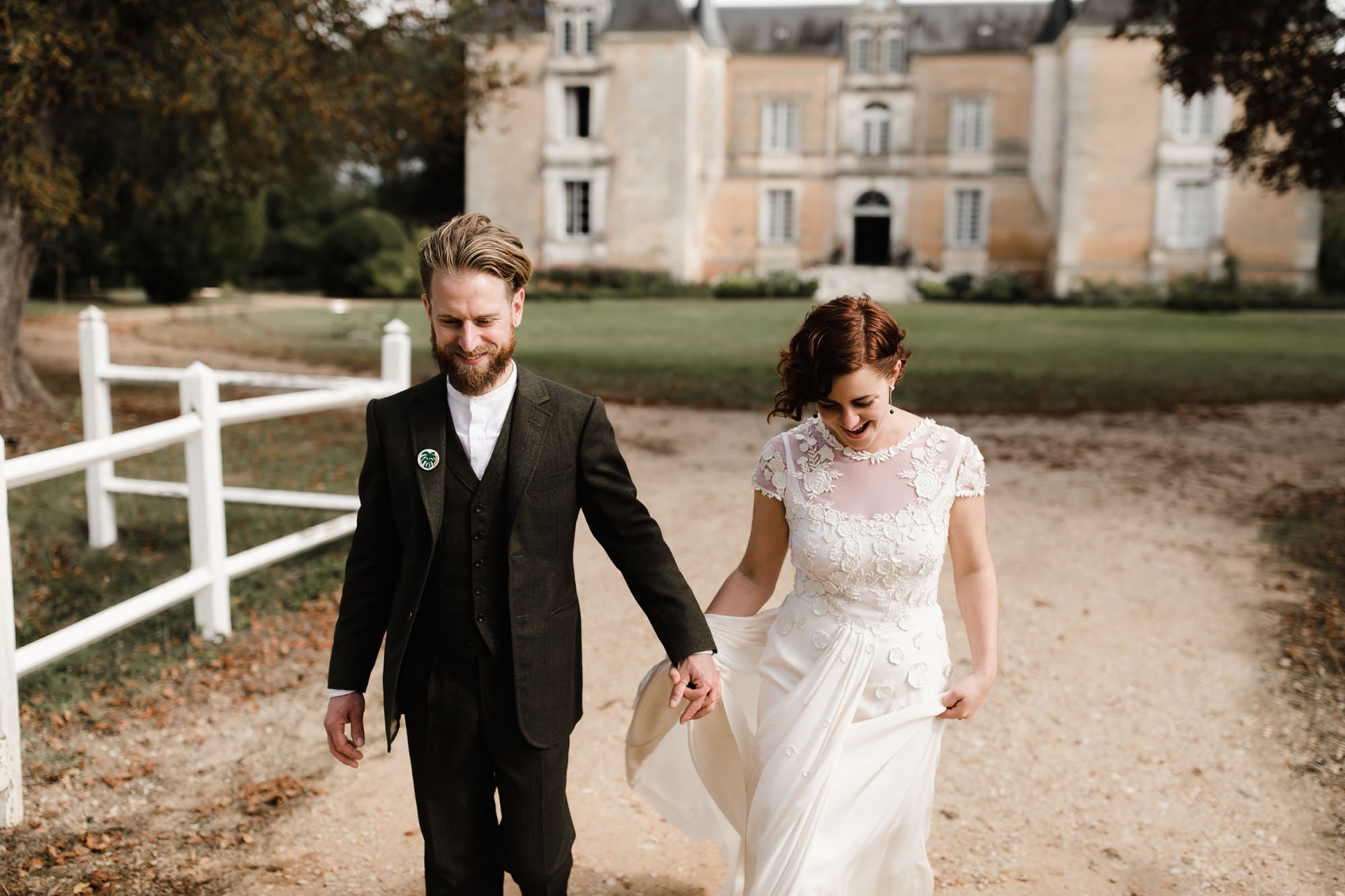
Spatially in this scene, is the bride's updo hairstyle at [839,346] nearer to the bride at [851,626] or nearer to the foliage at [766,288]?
the bride at [851,626]

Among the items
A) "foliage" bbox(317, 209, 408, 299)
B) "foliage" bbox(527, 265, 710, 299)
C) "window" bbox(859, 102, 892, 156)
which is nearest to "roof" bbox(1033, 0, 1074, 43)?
"window" bbox(859, 102, 892, 156)

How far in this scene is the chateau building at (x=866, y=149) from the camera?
107 ft

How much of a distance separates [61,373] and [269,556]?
9395 millimetres

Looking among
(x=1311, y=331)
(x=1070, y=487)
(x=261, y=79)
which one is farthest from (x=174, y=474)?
(x=1311, y=331)

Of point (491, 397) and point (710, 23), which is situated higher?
point (710, 23)

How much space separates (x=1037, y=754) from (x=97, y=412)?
5484 mm

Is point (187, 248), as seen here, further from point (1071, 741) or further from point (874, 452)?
point (874, 452)

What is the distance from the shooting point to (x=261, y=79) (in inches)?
370

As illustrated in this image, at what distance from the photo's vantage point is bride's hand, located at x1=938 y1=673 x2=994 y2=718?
8.42 feet

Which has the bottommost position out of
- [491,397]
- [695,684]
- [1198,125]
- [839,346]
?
[695,684]

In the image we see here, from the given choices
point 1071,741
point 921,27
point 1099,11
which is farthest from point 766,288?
point 1071,741

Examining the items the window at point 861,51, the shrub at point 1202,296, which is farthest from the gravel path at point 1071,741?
the window at point 861,51

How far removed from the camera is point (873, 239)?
3747 cm

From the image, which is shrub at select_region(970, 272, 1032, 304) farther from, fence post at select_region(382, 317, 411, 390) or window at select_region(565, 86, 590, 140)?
fence post at select_region(382, 317, 411, 390)
